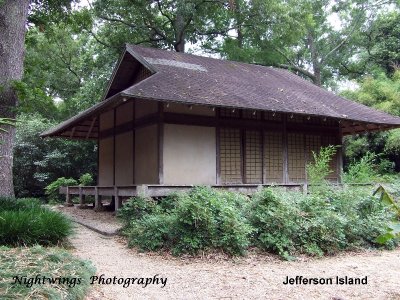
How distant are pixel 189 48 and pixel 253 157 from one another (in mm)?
16344

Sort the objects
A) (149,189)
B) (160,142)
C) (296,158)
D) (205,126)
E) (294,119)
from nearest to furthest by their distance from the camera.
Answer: (149,189), (160,142), (205,126), (294,119), (296,158)

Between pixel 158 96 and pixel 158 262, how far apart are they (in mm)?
4582

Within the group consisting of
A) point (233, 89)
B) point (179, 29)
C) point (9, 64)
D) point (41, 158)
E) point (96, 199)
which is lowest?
point (96, 199)

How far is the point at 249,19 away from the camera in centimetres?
2256

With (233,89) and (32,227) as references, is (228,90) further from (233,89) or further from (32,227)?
(32,227)

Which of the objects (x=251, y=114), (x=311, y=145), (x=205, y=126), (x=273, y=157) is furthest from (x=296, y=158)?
(x=205, y=126)

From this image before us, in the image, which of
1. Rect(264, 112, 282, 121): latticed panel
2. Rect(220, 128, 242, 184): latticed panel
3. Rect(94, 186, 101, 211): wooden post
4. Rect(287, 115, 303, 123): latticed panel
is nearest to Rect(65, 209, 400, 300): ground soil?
Rect(94, 186, 101, 211): wooden post

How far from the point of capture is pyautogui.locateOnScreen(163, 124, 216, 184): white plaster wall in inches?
448

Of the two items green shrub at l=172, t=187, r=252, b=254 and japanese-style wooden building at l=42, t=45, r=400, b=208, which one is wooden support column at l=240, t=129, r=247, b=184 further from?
green shrub at l=172, t=187, r=252, b=254

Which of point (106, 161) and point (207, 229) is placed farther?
point (106, 161)

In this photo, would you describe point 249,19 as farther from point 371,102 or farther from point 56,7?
point 56,7

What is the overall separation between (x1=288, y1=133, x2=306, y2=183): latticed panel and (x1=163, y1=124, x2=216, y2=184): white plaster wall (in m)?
3.09

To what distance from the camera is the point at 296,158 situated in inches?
546

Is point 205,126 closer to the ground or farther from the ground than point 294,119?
closer to the ground
